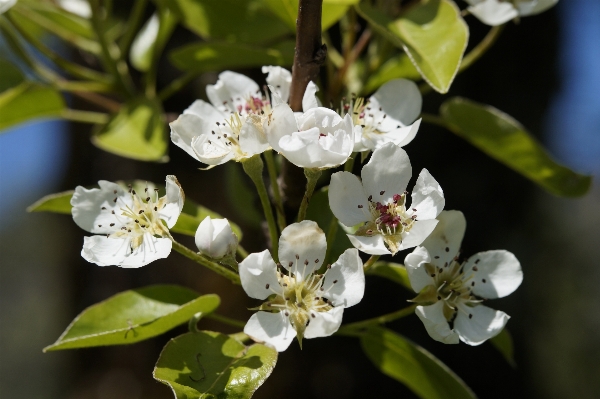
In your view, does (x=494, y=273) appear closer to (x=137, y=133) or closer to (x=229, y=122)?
(x=229, y=122)

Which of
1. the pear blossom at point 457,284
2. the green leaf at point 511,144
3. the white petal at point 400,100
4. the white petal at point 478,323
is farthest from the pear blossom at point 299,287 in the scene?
the green leaf at point 511,144

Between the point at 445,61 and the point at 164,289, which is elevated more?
the point at 445,61

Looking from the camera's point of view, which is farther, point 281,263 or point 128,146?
point 128,146

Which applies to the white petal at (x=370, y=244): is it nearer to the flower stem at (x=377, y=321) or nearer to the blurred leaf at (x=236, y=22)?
the flower stem at (x=377, y=321)

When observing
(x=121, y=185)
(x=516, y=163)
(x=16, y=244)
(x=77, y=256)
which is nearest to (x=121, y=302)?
(x=121, y=185)

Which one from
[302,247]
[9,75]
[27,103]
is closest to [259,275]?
[302,247]

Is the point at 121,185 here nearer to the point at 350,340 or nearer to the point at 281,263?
the point at 281,263
